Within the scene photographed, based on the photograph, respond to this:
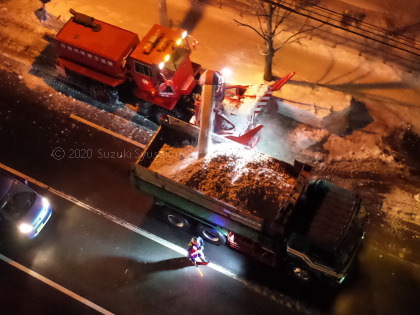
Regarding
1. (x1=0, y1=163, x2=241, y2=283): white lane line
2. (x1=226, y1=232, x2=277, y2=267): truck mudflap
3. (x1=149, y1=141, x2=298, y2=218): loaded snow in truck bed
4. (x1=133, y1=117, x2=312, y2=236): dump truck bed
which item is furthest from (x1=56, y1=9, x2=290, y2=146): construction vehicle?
(x1=0, y1=163, x2=241, y2=283): white lane line

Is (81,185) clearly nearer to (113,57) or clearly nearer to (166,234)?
(166,234)

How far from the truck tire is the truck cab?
1.94 meters

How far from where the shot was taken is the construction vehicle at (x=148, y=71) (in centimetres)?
1226

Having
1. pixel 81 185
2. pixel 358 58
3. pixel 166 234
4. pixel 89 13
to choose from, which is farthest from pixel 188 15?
pixel 166 234

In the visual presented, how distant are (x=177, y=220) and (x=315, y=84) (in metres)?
7.03

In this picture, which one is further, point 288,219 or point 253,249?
point 253,249

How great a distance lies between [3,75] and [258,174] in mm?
10494

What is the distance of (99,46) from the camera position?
12.4 meters

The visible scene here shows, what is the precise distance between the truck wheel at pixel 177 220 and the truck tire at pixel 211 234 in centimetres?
41

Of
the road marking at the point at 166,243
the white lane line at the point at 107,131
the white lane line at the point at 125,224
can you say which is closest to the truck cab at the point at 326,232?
the road marking at the point at 166,243

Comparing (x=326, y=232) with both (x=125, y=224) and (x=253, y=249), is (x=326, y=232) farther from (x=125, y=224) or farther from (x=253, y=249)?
(x=125, y=224)

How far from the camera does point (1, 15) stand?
16.3 metres

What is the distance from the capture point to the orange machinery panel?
12.3 m

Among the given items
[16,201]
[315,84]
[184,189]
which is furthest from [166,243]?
[315,84]
